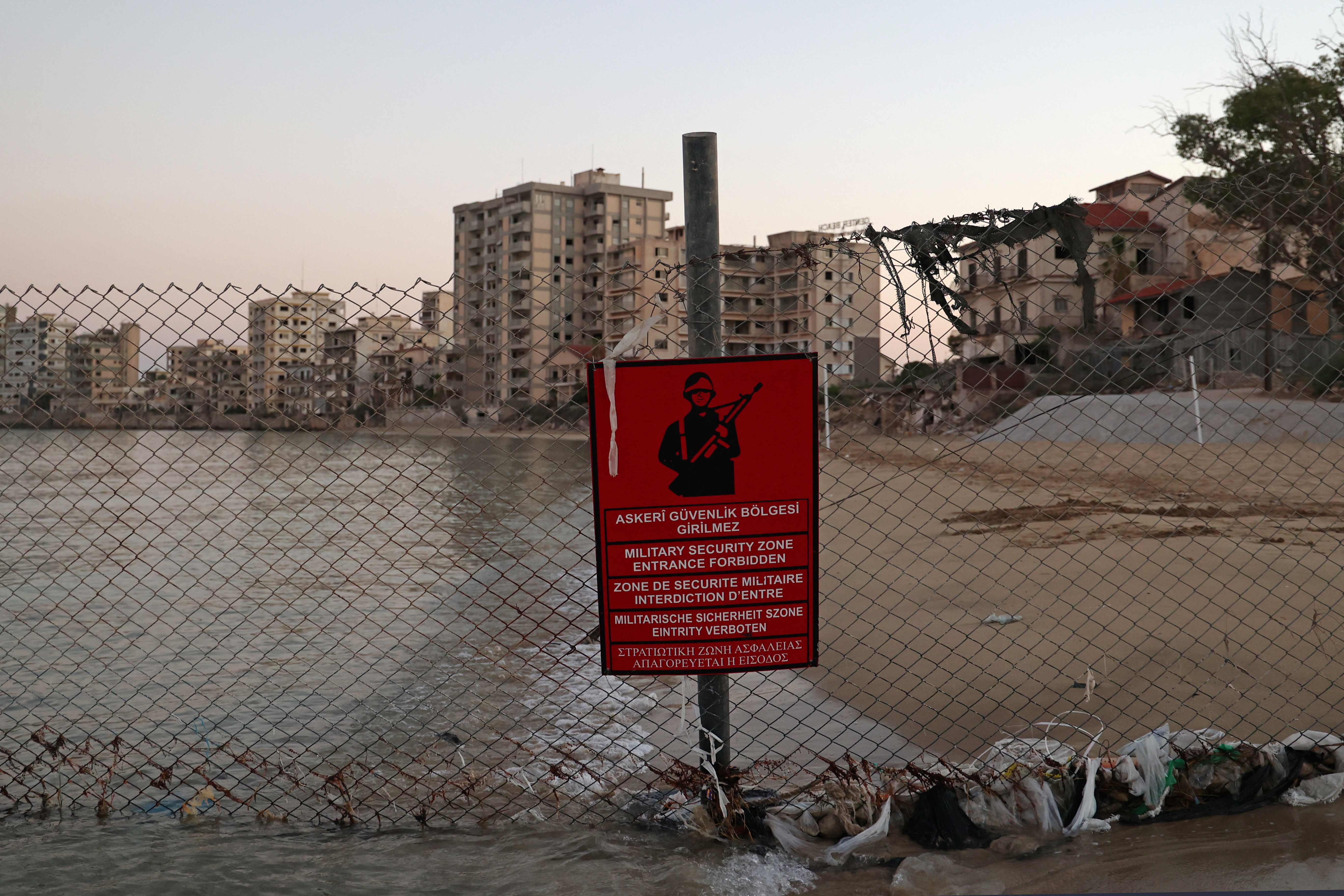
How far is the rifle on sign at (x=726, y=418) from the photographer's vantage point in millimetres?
3074

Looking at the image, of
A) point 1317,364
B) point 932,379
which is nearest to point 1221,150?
point 1317,364

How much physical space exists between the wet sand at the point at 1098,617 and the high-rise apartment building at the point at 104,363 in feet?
9.02

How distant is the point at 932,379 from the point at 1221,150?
32.7 metres

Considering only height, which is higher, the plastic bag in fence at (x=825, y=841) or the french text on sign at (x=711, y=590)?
the french text on sign at (x=711, y=590)

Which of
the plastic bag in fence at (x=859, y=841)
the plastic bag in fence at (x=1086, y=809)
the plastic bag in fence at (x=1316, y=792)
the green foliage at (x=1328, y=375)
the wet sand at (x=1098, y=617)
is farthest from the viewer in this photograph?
the wet sand at (x=1098, y=617)

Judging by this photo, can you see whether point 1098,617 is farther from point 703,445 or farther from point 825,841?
point 703,445

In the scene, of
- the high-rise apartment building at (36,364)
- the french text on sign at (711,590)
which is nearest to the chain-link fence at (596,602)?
the high-rise apartment building at (36,364)

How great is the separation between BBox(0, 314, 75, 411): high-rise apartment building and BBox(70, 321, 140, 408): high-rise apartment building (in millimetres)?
35

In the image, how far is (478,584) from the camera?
33.6ft

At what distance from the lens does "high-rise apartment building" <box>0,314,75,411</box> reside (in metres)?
3.64

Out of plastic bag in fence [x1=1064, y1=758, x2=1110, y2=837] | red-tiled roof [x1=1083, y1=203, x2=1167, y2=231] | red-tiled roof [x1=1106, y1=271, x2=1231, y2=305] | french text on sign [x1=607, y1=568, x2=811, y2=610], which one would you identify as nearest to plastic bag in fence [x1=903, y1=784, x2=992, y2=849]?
plastic bag in fence [x1=1064, y1=758, x2=1110, y2=837]

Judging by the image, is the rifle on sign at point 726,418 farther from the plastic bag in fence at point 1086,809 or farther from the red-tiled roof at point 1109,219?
the plastic bag in fence at point 1086,809

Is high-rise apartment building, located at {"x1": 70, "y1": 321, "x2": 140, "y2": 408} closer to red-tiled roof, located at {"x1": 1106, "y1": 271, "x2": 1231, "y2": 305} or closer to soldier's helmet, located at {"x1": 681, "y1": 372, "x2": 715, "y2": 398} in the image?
soldier's helmet, located at {"x1": 681, "y1": 372, "x2": 715, "y2": 398}

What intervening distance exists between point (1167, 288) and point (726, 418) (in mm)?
1785
